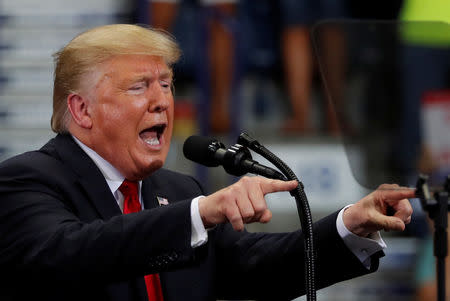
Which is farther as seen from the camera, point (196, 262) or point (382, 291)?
point (382, 291)

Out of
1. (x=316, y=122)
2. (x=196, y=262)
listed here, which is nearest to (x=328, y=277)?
(x=196, y=262)

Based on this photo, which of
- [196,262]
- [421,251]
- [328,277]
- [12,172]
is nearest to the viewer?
[196,262]

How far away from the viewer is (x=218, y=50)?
498 centimetres

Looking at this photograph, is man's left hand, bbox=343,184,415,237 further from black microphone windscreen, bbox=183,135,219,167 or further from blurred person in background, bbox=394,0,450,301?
black microphone windscreen, bbox=183,135,219,167

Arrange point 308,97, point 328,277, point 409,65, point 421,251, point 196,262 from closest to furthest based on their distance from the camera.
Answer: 1. point 196,262
2. point 328,277
3. point 409,65
4. point 421,251
5. point 308,97

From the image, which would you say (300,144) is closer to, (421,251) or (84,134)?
(421,251)

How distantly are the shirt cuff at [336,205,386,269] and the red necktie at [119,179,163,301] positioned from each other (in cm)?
48

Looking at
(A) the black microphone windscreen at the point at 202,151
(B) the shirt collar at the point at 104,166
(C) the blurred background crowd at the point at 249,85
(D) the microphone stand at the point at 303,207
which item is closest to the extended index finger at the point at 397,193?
(D) the microphone stand at the point at 303,207

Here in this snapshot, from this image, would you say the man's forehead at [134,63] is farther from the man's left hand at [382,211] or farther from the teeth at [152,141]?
the man's left hand at [382,211]

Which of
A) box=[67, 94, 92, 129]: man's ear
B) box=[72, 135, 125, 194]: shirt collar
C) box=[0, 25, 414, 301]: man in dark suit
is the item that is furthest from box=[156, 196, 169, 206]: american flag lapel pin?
box=[67, 94, 92, 129]: man's ear

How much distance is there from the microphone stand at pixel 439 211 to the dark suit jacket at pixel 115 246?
0.91 ft

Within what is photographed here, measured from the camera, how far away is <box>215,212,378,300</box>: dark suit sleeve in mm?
2369

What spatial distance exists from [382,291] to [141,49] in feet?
9.31

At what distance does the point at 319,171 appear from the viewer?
15.8ft
